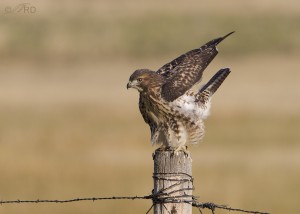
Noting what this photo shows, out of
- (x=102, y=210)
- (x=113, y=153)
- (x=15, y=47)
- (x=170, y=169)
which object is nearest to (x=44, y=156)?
(x=113, y=153)

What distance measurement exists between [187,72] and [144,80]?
34cm

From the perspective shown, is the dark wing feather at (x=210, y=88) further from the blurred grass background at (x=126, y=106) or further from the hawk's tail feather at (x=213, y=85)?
the blurred grass background at (x=126, y=106)

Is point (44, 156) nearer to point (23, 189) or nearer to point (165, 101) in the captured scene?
point (23, 189)

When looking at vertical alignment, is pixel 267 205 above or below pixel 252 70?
below

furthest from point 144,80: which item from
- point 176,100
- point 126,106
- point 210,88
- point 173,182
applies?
point 126,106

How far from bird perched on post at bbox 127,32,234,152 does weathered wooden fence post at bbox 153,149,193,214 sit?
2050mm

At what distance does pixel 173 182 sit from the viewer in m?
6.33

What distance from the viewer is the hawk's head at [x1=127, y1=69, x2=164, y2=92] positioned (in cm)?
855

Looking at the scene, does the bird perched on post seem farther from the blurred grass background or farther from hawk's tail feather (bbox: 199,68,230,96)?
the blurred grass background

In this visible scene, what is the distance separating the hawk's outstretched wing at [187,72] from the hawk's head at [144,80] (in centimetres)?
8

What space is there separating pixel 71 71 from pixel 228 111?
1690 cm

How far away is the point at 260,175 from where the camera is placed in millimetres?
15320

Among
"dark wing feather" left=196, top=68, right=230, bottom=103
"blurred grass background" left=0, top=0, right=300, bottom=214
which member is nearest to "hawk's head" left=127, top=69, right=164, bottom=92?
"dark wing feather" left=196, top=68, right=230, bottom=103

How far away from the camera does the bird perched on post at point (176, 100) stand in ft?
28.0
